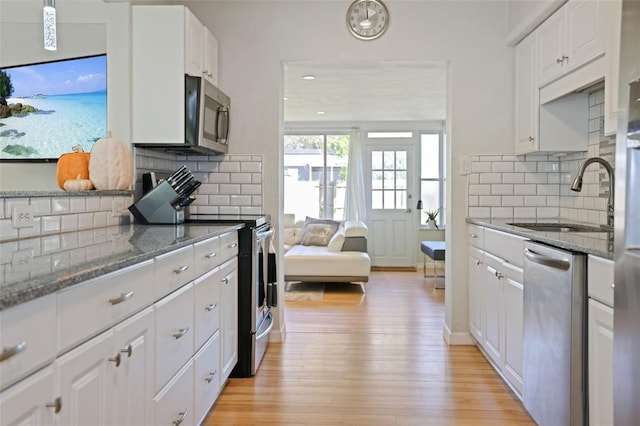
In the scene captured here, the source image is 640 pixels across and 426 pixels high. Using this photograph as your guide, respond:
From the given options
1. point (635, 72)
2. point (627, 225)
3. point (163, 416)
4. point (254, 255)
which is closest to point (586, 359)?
point (627, 225)

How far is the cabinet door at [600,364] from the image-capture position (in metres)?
1.55

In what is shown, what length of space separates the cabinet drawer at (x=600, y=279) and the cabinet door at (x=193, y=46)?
2306mm

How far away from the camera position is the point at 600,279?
160 centimetres

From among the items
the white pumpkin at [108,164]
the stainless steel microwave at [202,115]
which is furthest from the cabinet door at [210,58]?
the white pumpkin at [108,164]

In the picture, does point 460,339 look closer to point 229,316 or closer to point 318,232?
point 229,316

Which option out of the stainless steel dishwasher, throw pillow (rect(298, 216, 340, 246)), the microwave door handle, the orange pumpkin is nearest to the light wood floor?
the stainless steel dishwasher

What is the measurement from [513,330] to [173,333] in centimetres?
171

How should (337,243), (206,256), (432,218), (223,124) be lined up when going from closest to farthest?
(206,256) < (223,124) < (337,243) < (432,218)

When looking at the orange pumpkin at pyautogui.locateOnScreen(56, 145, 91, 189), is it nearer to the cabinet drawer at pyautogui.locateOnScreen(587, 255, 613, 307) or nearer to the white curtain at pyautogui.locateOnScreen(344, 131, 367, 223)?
the cabinet drawer at pyautogui.locateOnScreen(587, 255, 613, 307)

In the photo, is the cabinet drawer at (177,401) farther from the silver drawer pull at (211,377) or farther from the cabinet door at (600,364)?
the cabinet door at (600,364)

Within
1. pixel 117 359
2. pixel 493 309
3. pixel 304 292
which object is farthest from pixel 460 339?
pixel 117 359

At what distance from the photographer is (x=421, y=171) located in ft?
23.8

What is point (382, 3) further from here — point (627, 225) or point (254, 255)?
point (627, 225)

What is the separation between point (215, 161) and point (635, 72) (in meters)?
2.68
